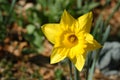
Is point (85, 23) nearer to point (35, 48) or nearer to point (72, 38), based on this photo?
point (72, 38)

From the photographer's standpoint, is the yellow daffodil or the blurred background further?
the blurred background

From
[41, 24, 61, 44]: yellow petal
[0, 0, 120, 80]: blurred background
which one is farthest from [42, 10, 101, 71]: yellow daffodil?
[0, 0, 120, 80]: blurred background

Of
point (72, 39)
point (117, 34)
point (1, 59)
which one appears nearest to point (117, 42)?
point (117, 34)

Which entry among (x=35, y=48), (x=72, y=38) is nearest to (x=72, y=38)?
(x=72, y=38)

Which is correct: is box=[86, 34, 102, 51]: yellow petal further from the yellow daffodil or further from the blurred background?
the blurred background

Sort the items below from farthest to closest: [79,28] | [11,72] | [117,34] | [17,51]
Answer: [117,34] < [17,51] < [11,72] < [79,28]

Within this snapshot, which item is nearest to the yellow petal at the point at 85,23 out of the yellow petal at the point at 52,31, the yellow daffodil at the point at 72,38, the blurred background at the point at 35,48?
the yellow daffodil at the point at 72,38

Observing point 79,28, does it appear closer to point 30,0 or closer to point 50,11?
point 50,11
